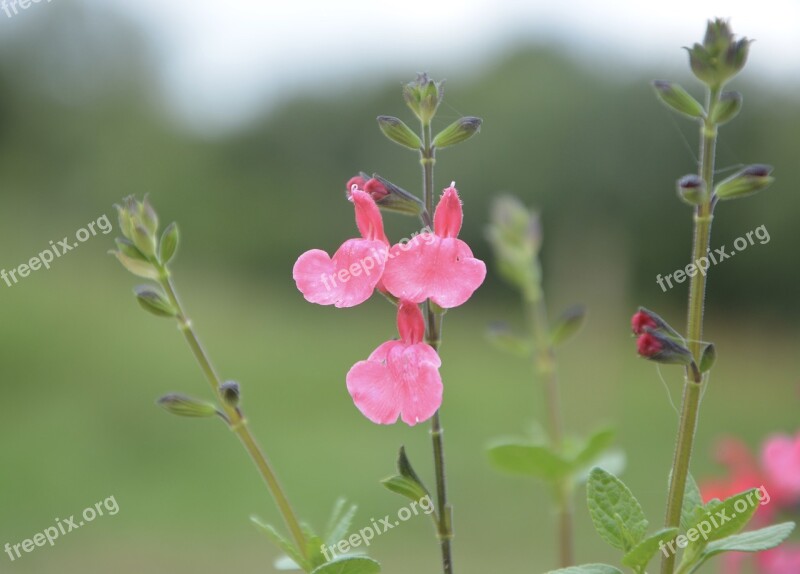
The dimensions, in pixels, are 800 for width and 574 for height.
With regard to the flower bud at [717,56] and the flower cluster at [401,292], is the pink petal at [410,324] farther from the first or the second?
the flower bud at [717,56]

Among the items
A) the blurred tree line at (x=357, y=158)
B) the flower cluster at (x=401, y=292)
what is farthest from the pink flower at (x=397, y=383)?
the blurred tree line at (x=357, y=158)

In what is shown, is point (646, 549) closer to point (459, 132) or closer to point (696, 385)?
point (696, 385)

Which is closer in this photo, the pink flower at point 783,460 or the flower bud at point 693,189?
the flower bud at point 693,189

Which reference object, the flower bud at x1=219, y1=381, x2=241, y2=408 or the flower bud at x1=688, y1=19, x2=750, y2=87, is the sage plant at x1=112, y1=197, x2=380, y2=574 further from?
the flower bud at x1=688, y1=19, x2=750, y2=87

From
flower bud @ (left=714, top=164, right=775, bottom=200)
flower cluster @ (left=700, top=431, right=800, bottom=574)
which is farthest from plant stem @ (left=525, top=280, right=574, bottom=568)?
flower bud @ (left=714, top=164, right=775, bottom=200)

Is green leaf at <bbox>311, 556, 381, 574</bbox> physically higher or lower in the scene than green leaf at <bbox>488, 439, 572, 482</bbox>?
lower

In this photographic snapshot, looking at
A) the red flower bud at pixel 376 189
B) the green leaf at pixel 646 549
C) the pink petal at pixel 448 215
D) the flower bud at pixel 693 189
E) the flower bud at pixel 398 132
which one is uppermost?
the flower bud at pixel 398 132
